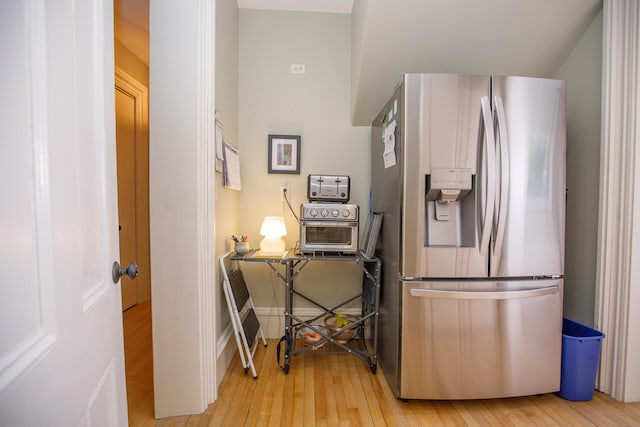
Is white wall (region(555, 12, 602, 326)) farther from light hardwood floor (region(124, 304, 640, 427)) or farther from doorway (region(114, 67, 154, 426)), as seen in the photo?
doorway (region(114, 67, 154, 426))

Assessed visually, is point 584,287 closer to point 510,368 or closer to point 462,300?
point 510,368

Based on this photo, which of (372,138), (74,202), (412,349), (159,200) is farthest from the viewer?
(372,138)

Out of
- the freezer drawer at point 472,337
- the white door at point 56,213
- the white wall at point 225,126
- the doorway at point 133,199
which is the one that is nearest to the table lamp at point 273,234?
the white wall at point 225,126

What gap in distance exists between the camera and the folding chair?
182 cm

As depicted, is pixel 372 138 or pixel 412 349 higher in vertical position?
pixel 372 138

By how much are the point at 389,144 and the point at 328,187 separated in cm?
58

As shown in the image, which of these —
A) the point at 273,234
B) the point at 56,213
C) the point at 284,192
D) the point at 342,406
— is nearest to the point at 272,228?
the point at 273,234

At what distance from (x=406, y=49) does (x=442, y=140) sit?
2.53ft

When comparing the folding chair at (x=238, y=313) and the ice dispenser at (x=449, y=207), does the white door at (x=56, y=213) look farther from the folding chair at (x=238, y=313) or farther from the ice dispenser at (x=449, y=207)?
the ice dispenser at (x=449, y=207)

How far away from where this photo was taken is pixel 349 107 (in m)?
2.37

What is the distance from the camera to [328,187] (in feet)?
6.97

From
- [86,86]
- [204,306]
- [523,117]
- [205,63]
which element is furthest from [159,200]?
[523,117]

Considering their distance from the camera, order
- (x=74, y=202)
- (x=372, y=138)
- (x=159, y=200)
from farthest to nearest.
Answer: (x=372, y=138) → (x=159, y=200) → (x=74, y=202)

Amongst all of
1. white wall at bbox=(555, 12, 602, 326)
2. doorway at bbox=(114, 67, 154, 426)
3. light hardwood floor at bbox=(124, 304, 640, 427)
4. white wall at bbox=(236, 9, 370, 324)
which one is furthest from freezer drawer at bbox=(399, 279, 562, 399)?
doorway at bbox=(114, 67, 154, 426)
